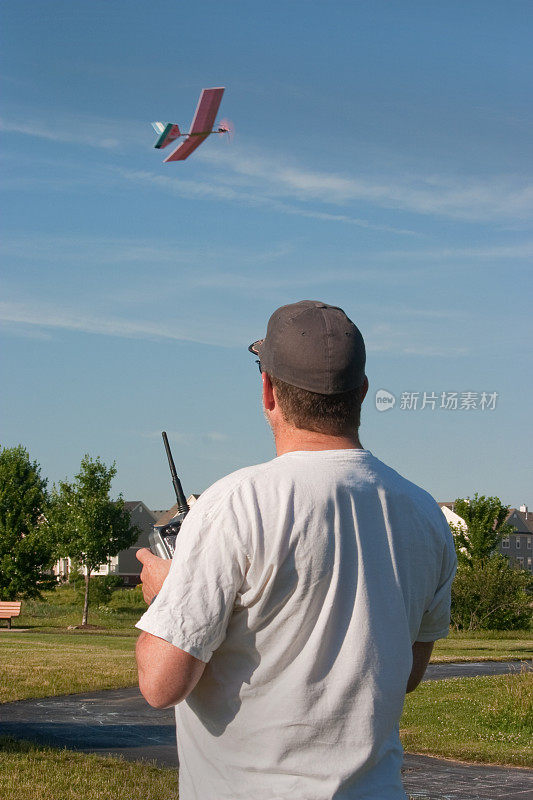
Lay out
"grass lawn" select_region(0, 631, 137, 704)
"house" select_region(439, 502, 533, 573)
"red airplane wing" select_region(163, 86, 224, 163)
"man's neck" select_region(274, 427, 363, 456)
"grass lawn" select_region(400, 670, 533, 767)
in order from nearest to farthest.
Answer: "man's neck" select_region(274, 427, 363, 456) < "red airplane wing" select_region(163, 86, 224, 163) < "grass lawn" select_region(400, 670, 533, 767) < "grass lawn" select_region(0, 631, 137, 704) < "house" select_region(439, 502, 533, 573)

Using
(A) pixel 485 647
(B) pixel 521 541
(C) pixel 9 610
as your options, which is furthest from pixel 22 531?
(B) pixel 521 541

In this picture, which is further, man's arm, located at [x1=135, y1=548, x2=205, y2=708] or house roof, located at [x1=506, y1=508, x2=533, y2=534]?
house roof, located at [x1=506, y1=508, x2=533, y2=534]

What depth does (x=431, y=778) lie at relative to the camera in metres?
8.51

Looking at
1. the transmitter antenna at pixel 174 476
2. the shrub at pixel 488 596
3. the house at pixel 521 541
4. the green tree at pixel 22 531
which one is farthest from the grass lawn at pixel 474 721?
the house at pixel 521 541

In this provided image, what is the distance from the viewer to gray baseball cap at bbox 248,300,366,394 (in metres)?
2.35

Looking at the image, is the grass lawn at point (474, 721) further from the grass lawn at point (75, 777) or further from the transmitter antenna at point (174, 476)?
the transmitter antenna at point (174, 476)

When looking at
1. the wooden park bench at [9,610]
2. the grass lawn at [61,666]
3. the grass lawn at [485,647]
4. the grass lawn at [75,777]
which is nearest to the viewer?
the grass lawn at [75,777]

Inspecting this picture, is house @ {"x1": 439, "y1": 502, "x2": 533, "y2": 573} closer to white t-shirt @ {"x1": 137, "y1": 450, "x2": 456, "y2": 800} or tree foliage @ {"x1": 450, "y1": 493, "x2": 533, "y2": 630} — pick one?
tree foliage @ {"x1": 450, "y1": 493, "x2": 533, "y2": 630}

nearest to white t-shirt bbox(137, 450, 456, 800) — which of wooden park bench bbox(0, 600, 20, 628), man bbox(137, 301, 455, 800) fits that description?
man bbox(137, 301, 455, 800)

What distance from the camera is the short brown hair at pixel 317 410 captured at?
2.35 meters

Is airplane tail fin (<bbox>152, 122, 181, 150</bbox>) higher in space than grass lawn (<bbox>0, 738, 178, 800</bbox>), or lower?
higher

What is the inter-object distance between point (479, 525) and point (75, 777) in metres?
34.9

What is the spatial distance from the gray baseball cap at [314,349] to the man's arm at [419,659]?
751 mm

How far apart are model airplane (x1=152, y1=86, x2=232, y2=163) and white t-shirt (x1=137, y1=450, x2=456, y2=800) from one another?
543 cm
